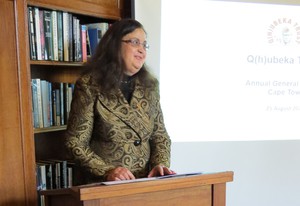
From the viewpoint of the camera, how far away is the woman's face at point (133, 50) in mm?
1386

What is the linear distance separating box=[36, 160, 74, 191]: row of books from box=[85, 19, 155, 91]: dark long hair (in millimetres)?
712

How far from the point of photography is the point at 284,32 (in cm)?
223

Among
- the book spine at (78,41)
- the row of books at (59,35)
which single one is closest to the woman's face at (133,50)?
the row of books at (59,35)

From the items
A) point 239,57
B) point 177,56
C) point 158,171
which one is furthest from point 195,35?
point 158,171

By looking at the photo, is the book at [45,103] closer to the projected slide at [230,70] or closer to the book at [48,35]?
the book at [48,35]

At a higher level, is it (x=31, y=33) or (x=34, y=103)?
(x=31, y=33)

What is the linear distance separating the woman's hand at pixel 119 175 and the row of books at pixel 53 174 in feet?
2.32

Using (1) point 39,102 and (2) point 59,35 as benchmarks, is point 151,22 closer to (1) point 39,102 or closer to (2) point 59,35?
(2) point 59,35

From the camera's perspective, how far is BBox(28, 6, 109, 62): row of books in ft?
5.48

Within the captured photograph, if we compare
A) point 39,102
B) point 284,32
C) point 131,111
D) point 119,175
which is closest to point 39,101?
point 39,102

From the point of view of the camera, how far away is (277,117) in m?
2.26

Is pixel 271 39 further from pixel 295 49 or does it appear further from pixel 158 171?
pixel 158 171

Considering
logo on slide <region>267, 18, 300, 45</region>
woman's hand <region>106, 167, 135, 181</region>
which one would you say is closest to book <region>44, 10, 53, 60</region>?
woman's hand <region>106, 167, 135, 181</region>

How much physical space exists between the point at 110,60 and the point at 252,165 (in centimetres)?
137
